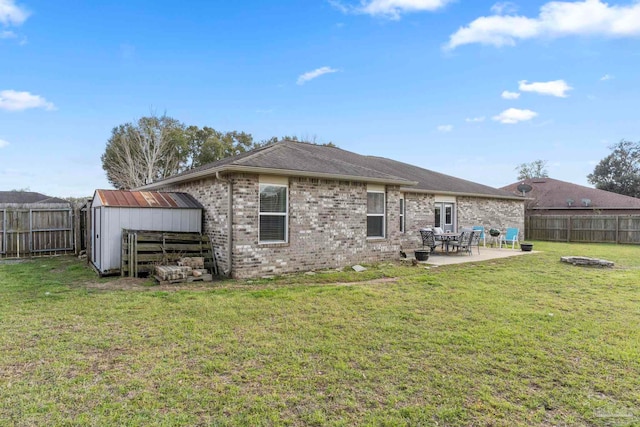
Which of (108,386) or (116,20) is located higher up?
(116,20)

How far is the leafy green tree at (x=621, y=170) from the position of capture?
33.0 meters

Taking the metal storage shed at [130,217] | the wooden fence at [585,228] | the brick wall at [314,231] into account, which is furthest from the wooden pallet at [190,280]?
the wooden fence at [585,228]

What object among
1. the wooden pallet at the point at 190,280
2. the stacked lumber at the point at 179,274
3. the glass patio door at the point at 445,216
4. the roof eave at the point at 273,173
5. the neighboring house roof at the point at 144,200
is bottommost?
the wooden pallet at the point at 190,280

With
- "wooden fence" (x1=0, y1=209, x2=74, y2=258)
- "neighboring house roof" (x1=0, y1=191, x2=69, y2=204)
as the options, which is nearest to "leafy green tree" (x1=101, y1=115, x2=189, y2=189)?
"neighboring house roof" (x1=0, y1=191, x2=69, y2=204)

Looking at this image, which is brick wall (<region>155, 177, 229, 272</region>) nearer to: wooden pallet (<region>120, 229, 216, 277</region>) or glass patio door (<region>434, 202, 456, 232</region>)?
wooden pallet (<region>120, 229, 216, 277</region>)

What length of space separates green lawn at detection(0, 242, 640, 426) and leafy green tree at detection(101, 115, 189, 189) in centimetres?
2871

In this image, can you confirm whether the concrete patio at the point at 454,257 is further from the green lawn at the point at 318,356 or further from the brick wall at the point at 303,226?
the green lawn at the point at 318,356

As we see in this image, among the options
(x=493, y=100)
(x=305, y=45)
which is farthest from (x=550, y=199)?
(x=305, y=45)

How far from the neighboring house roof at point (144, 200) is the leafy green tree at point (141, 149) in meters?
25.5

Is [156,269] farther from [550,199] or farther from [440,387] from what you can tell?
[550,199]

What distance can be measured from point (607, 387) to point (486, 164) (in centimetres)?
2592

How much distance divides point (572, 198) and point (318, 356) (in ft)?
96.2

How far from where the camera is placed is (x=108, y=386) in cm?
320

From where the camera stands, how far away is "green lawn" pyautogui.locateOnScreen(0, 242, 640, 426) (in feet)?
9.30
